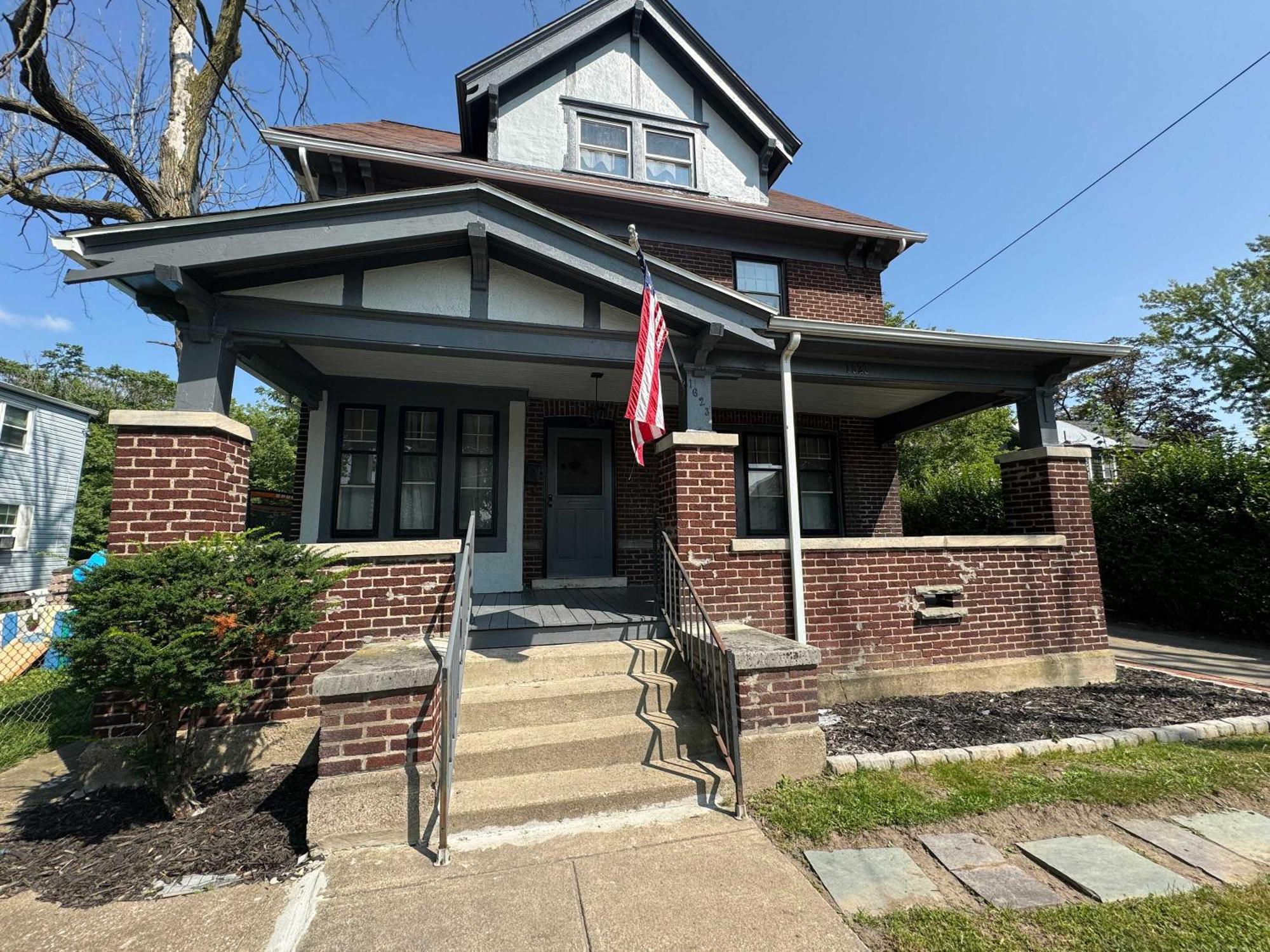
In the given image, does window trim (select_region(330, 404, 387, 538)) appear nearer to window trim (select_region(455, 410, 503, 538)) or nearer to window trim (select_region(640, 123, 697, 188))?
window trim (select_region(455, 410, 503, 538))

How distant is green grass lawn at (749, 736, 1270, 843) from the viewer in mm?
3279

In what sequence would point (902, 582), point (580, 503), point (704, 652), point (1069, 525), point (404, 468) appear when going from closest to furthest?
point (704, 652) < point (902, 582) < point (1069, 525) < point (404, 468) < point (580, 503)

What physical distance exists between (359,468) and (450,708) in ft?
15.7

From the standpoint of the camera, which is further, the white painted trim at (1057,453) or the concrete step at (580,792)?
the white painted trim at (1057,453)

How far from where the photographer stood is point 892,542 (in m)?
5.73

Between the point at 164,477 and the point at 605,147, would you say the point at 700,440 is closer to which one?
the point at 164,477

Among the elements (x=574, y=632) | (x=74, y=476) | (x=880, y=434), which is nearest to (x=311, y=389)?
(x=574, y=632)

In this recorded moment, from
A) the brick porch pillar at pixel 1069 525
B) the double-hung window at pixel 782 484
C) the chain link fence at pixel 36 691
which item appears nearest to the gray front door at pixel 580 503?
the double-hung window at pixel 782 484

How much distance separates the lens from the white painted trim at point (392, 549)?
4.22 meters

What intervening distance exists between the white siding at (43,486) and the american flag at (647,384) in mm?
18033

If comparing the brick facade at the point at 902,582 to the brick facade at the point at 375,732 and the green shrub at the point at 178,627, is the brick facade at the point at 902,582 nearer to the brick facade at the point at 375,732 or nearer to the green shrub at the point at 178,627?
the brick facade at the point at 375,732

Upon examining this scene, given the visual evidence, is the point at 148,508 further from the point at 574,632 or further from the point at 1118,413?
the point at 1118,413

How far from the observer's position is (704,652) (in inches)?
168

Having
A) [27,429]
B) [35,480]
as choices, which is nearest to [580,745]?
[27,429]
